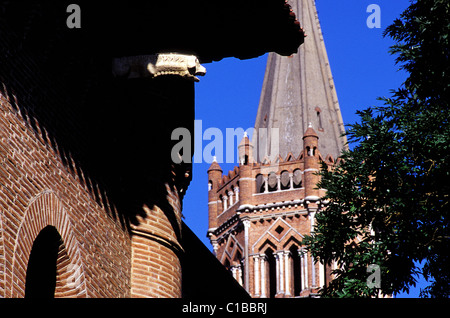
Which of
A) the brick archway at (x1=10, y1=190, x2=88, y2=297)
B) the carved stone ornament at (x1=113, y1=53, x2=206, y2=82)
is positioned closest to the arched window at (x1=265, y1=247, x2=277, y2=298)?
the carved stone ornament at (x1=113, y1=53, x2=206, y2=82)

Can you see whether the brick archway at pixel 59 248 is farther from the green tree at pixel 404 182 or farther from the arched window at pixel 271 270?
the arched window at pixel 271 270

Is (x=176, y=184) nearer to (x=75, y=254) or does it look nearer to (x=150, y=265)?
(x=150, y=265)

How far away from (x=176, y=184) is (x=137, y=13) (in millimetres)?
2615

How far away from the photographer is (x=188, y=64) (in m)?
9.51

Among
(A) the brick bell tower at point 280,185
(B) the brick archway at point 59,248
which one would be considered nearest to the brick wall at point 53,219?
(B) the brick archway at point 59,248

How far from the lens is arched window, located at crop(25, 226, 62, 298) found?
352 inches

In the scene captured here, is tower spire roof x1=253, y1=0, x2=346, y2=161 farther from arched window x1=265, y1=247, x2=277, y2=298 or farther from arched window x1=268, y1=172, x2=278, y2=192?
arched window x1=265, y1=247, x2=277, y2=298

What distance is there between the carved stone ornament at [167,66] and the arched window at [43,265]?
1.90m

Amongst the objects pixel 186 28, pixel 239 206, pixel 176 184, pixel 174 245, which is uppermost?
pixel 239 206

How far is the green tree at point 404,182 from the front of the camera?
637 inches

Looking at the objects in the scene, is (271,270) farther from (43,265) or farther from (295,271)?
(43,265)

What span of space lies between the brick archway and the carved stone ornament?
1.66 metres
